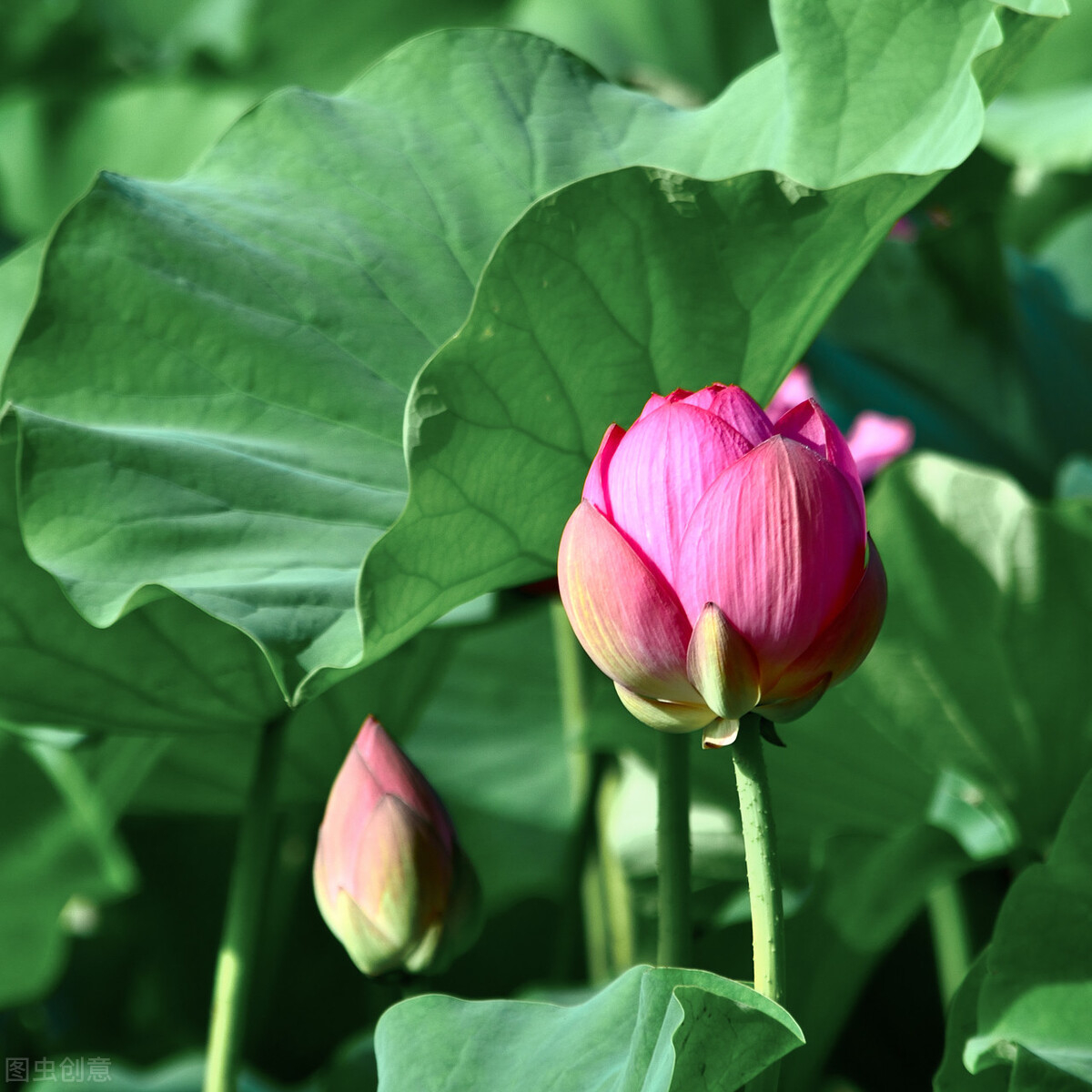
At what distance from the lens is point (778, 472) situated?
31cm

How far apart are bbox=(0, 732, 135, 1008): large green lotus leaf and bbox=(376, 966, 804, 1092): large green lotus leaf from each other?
53cm

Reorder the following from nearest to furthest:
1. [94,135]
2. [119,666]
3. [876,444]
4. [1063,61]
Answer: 1. [119,666]
2. [876,444]
3. [1063,61]
4. [94,135]

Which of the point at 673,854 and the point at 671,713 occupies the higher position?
the point at 671,713

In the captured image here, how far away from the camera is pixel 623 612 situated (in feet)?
1.05

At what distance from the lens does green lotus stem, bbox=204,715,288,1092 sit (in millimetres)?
503

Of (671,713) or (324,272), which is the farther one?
(324,272)

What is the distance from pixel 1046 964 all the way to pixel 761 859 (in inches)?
6.8

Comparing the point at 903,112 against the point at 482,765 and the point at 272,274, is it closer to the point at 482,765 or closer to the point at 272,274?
the point at 272,274

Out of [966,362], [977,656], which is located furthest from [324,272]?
[966,362]

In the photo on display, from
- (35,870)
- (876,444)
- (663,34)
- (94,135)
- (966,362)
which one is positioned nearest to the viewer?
(876,444)

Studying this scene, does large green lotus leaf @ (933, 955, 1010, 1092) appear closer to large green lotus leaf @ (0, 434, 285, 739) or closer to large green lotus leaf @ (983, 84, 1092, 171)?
large green lotus leaf @ (0, 434, 285, 739)

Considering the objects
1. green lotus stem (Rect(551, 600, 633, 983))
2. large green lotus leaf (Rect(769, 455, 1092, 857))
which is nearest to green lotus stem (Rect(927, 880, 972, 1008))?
large green lotus leaf (Rect(769, 455, 1092, 857))

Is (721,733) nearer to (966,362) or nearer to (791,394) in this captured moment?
(791,394)

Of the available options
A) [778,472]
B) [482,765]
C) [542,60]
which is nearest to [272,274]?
[542,60]
